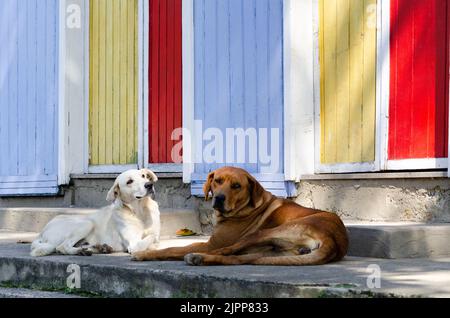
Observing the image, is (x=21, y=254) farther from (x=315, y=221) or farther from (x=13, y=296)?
(x=315, y=221)

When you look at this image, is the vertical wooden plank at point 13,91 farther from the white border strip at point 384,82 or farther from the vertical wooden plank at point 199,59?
the white border strip at point 384,82

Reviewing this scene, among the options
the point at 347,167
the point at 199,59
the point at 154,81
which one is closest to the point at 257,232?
the point at 347,167

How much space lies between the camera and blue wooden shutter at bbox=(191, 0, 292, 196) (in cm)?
821

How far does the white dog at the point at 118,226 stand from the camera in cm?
689

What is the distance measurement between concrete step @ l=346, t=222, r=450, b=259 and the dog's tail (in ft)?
7.88

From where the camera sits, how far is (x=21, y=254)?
6906mm

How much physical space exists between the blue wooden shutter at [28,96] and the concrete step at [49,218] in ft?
2.26

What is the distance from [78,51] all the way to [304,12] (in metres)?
3.52

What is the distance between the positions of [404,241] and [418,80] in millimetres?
1558

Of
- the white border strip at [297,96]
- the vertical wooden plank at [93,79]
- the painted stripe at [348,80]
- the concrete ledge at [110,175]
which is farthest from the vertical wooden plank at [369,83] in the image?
the vertical wooden plank at [93,79]

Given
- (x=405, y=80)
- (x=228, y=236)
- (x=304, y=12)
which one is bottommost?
(x=228, y=236)

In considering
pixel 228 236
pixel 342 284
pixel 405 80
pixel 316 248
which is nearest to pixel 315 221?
pixel 316 248

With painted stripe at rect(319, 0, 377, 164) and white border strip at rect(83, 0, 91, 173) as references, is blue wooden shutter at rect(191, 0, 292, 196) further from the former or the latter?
white border strip at rect(83, 0, 91, 173)

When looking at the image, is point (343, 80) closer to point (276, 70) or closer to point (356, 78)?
point (356, 78)
